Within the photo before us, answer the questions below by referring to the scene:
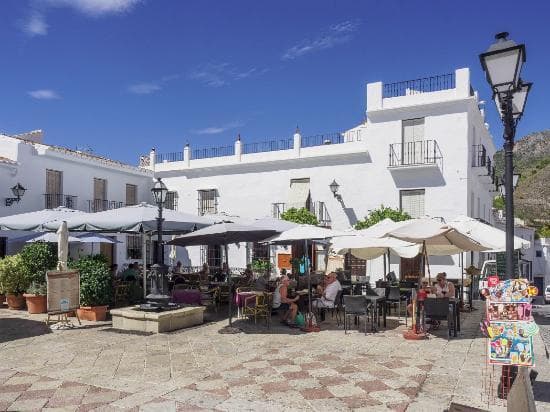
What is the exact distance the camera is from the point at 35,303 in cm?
1041

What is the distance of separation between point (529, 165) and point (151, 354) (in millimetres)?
103350

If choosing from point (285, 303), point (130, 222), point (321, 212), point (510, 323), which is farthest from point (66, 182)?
point (510, 323)

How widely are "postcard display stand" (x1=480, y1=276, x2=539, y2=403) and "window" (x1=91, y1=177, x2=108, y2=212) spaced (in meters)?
20.9

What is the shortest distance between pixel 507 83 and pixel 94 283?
846cm

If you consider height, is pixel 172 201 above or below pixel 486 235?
above

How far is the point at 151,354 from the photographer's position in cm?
678

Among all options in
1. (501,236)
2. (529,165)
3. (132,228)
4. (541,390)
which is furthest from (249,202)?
(529,165)

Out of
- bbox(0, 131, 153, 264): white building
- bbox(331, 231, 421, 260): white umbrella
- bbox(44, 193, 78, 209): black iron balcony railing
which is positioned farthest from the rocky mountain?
bbox(44, 193, 78, 209): black iron balcony railing

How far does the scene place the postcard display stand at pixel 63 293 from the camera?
865 cm

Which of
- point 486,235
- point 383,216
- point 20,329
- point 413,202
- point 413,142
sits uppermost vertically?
point 413,142

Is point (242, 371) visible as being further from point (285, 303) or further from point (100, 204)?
point (100, 204)

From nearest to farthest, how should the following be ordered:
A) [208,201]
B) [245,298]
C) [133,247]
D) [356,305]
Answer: [356,305] < [245,298] < [208,201] < [133,247]

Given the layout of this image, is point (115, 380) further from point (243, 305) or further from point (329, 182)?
point (329, 182)

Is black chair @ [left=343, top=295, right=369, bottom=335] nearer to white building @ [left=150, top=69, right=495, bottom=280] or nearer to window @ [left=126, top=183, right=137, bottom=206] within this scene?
white building @ [left=150, top=69, right=495, bottom=280]
